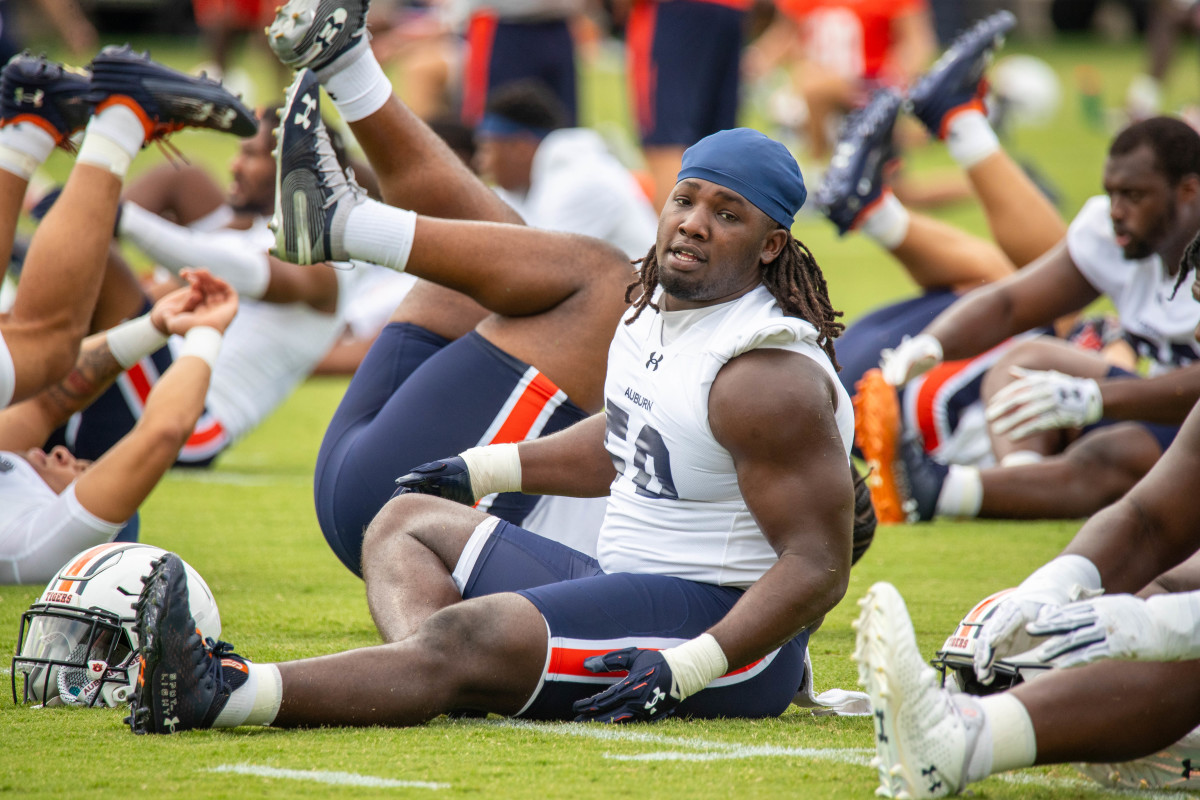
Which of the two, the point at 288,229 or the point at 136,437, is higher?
the point at 288,229

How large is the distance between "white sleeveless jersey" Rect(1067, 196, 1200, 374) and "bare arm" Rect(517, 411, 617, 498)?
2303 millimetres

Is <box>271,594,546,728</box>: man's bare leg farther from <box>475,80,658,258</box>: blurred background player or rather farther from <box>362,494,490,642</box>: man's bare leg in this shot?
<box>475,80,658,258</box>: blurred background player

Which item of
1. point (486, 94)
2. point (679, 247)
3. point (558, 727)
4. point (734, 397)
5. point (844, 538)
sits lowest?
point (558, 727)

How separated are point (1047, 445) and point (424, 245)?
279 cm

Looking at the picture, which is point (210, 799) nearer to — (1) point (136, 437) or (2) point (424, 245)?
(2) point (424, 245)

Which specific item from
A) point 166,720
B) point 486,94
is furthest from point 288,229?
point 486,94

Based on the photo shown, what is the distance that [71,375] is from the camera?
4.29 meters

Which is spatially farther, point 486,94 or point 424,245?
point 486,94

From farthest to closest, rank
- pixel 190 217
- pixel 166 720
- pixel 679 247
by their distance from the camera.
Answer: pixel 190 217, pixel 679 247, pixel 166 720

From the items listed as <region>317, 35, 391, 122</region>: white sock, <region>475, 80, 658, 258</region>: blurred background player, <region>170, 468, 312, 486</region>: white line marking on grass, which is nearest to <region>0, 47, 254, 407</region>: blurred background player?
<region>317, 35, 391, 122</region>: white sock

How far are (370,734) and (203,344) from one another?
6.16ft

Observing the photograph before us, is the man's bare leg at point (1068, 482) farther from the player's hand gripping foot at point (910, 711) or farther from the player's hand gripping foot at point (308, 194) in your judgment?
the player's hand gripping foot at point (910, 711)

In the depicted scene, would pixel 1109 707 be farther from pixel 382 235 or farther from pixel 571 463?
pixel 382 235

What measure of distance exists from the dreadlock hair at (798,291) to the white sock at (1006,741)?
801 millimetres
